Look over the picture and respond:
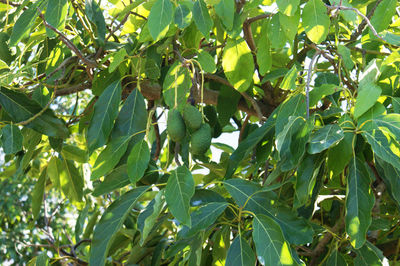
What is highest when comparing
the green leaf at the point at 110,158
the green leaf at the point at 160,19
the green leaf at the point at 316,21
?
the green leaf at the point at 160,19

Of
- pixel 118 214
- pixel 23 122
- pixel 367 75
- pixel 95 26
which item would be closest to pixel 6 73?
pixel 23 122

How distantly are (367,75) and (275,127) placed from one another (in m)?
0.21

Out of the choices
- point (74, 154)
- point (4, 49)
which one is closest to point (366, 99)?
point (4, 49)

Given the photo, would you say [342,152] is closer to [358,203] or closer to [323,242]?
[358,203]

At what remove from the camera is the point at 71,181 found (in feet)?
6.10

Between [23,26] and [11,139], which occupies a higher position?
[23,26]

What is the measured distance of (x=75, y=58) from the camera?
Result: 1457 mm

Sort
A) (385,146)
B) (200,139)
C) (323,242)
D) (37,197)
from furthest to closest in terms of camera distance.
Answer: (37,197)
(323,242)
(200,139)
(385,146)

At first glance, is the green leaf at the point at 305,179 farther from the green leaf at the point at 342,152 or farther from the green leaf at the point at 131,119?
the green leaf at the point at 131,119

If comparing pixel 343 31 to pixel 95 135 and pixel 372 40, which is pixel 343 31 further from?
pixel 95 135

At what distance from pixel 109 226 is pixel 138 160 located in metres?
0.14

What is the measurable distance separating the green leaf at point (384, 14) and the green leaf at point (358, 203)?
328mm

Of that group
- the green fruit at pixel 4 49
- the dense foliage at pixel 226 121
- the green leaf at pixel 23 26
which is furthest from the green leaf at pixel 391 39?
the green fruit at pixel 4 49

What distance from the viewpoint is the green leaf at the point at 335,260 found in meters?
1.33
